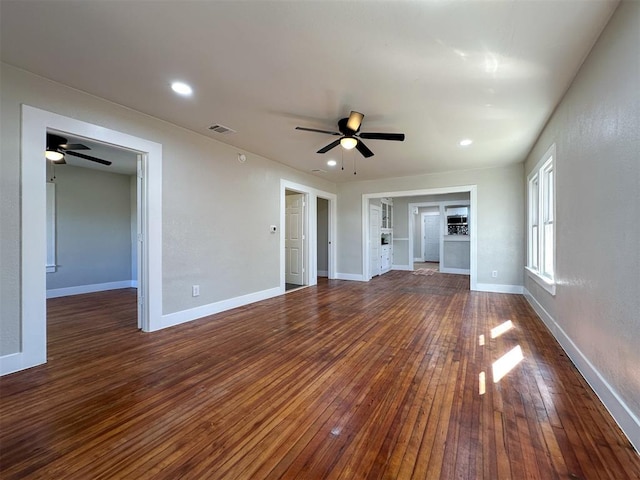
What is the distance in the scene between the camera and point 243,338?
3.19m

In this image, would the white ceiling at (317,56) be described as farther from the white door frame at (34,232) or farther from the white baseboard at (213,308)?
the white baseboard at (213,308)

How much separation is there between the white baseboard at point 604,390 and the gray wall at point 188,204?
4151mm

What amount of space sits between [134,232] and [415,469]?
283 inches

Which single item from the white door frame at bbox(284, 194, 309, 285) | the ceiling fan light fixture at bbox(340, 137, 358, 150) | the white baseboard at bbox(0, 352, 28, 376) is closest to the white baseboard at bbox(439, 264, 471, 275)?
the white door frame at bbox(284, 194, 309, 285)

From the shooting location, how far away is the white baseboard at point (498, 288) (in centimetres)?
559

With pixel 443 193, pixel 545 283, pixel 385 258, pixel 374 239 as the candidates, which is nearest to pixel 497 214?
pixel 443 193

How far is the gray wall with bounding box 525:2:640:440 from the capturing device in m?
1.59

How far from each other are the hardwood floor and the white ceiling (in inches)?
100

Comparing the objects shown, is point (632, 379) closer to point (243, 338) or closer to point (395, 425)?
point (395, 425)

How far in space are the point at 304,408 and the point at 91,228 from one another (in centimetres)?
637

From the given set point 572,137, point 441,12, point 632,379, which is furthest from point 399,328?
point 441,12

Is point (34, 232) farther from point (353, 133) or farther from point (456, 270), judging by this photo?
point (456, 270)

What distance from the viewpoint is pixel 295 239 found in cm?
658

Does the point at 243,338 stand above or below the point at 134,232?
below
